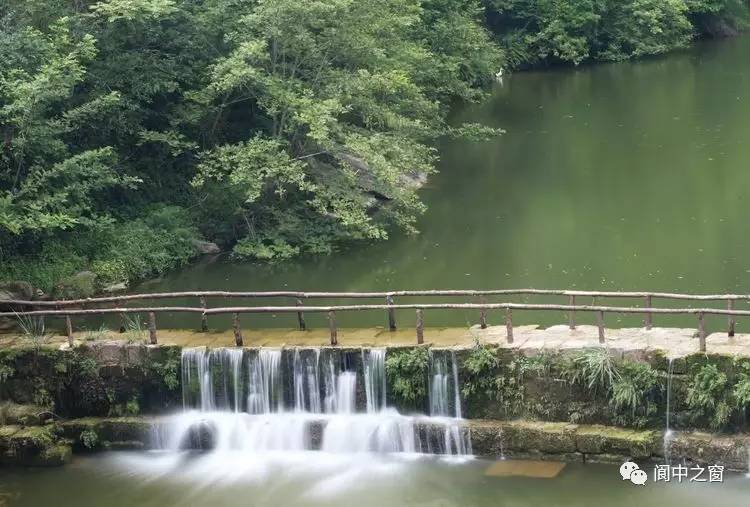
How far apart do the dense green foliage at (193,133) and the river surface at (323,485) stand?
304 inches

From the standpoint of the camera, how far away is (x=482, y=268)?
24.1 meters

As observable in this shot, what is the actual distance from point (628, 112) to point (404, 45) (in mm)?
11427

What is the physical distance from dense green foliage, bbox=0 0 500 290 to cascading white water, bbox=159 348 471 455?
7.14 meters

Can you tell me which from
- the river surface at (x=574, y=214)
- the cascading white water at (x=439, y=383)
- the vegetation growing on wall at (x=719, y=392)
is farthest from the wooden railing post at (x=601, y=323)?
the river surface at (x=574, y=214)

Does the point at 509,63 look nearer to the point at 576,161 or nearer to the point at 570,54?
the point at 570,54

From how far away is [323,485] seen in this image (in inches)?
639

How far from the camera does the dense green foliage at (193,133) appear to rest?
79.4ft

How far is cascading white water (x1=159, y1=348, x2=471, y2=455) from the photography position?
17.1 m

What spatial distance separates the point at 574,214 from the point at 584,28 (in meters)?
28.0

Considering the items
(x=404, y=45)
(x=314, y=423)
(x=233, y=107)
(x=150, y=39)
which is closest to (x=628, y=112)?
(x=404, y=45)

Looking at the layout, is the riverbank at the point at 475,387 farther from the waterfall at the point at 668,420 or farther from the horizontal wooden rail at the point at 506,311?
the horizontal wooden rail at the point at 506,311

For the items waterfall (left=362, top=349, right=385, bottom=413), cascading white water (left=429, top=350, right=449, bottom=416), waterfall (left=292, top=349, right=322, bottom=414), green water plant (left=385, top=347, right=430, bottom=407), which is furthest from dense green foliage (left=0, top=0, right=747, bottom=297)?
cascading white water (left=429, top=350, right=449, bottom=416)

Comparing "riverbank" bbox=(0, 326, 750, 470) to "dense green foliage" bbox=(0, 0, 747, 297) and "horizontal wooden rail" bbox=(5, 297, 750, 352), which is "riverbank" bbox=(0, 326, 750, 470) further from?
"dense green foliage" bbox=(0, 0, 747, 297)

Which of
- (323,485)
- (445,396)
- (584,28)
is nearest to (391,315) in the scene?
(445,396)
